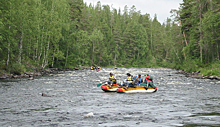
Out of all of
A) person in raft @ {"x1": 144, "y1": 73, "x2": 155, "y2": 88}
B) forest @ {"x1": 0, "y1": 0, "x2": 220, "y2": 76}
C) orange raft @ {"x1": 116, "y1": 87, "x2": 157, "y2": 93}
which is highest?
forest @ {"x1": 0, "y1": 0, "x2": 220, "y2": 76}

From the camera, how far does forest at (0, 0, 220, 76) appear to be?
1272 inches

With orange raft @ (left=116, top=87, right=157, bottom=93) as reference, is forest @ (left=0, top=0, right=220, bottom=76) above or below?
above

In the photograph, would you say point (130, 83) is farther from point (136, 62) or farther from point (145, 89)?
point (136, 62)

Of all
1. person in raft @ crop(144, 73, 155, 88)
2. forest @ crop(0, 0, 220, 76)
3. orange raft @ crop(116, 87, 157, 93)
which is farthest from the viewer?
forest @ crop(0, 0, 220, 76)

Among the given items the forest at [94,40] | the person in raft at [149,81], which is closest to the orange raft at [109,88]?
the person in raft at [149,81]

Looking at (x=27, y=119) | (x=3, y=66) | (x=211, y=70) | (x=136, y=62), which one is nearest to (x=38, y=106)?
(x=27, y=119)

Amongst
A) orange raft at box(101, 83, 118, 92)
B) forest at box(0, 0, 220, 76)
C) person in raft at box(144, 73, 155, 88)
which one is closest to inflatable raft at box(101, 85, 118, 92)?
orange raft at box(101, 83, 118, 92)

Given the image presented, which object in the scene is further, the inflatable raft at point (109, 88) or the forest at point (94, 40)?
the forest at point (94, 40)

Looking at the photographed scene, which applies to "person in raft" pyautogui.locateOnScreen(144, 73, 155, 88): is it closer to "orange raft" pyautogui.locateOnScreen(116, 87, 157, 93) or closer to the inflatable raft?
"orange raft" pyautogui.locateOnScreen(116, 87, 157, 93)

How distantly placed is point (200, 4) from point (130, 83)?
2879cm

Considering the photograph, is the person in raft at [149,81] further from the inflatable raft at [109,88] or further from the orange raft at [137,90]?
the inflatable raft at [109,88]

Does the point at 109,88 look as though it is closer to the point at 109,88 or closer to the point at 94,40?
the point at 109,88

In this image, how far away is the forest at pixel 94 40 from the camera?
1272 inches

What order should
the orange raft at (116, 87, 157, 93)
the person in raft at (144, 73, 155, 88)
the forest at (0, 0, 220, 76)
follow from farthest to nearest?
1. the forest at (0, 0, 220, 76)
2. the person in raft at (144, 73, 155, 88)
3. the orange raft at (116, 87, 157, 93)
